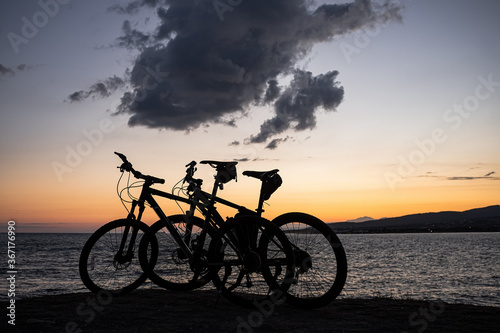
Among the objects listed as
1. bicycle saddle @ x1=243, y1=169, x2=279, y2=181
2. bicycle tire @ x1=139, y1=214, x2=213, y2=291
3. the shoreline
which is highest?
bicycle saddle @ x1=243, y1=169, x2=279, y2=181

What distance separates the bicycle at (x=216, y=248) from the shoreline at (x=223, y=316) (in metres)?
0.34

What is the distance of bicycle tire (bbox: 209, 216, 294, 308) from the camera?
516cm

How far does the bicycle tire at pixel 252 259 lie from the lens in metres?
5.16

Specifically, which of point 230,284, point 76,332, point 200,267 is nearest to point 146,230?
point 200,267

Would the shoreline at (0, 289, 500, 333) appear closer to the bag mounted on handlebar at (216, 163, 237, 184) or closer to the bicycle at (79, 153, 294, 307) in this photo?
the bicycle at (79, 153, 294, 307)

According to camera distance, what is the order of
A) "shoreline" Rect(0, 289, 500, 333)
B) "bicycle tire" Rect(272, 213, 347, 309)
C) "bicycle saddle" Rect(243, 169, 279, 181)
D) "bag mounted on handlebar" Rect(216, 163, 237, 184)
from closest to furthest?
"shoreline" Rect(0, 289, 500, 333)
"bicycle tire" Rect(272, 213, 347, 309)
"bicycle saddle" Rect(243, 169, 279, 181)
"bag mounted on handlebar" Rect(216, 163, 237, 184)

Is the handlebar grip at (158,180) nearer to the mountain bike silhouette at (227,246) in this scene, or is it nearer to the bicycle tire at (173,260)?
the mountain bike silhouette at (227,246)

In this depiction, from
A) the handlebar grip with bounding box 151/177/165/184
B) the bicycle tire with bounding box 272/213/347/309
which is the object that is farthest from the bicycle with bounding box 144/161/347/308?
the handlebar grip with bounding box 151/177/165/184

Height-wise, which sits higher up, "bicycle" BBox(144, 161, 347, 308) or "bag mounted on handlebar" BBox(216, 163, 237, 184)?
"bag mounted on handlebar" BBox(216, 163, 237, 184)

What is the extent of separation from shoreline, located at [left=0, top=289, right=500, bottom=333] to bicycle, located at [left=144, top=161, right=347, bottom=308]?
0.72 ft

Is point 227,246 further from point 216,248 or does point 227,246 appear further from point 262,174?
point 262,174

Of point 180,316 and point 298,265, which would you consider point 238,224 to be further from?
point 180,316

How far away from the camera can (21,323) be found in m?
4.55

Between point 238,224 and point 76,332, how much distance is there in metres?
2.35
